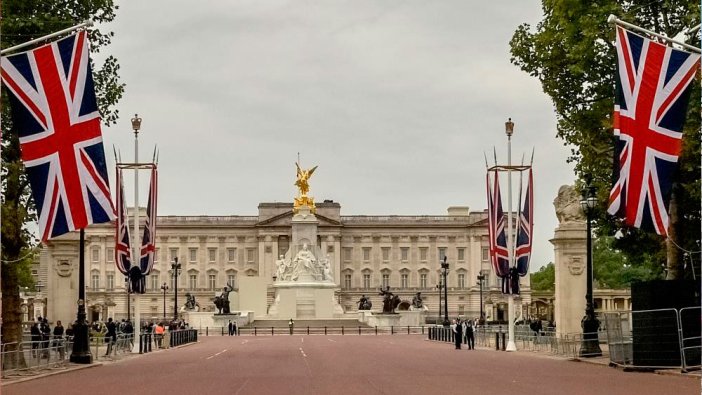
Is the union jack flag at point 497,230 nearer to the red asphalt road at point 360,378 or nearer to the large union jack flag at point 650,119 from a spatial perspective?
the red asphalt road at point 360,378

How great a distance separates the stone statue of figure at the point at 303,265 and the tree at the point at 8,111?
67449 mm

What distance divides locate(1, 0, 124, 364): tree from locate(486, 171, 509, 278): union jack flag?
49.9 ft

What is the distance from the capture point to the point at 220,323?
3748 inches

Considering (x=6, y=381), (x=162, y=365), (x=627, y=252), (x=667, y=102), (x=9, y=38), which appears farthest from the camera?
(x=627, y=252)

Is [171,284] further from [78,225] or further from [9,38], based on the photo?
[78,225]

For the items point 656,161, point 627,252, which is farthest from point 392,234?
point 656,161

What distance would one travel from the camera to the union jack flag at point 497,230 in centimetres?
4467

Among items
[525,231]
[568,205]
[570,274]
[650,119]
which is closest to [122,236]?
[525,231]

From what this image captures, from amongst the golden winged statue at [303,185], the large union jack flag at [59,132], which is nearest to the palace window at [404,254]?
the golden winged statue at [303,185]

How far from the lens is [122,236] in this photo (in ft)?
143

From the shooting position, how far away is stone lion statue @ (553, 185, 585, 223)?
4731 cm

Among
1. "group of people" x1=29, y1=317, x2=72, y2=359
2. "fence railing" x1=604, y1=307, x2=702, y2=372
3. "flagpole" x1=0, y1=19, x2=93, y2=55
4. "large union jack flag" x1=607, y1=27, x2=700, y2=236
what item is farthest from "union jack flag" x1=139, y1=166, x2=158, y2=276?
"large union jack flag" x1=607, y1=27, x2=700, y2=236

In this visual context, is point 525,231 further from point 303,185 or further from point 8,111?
point 303,185

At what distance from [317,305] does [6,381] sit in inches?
3035
